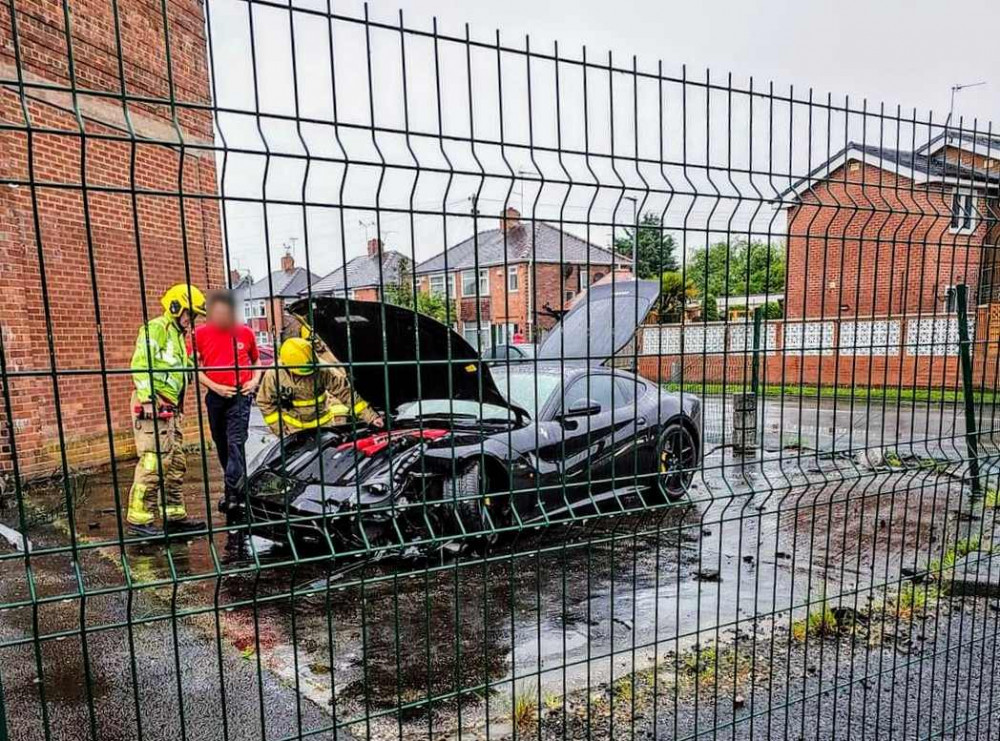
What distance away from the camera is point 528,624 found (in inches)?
161

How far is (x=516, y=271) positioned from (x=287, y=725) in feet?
7.32

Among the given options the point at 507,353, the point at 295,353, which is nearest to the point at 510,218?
the point at 507,353

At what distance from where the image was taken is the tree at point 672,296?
2459 mm

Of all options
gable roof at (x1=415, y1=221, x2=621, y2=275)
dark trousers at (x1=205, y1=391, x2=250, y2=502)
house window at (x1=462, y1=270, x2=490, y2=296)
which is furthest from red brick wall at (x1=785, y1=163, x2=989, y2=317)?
dark trousers at (x1=205, y1=391, x2=250, y2=502)

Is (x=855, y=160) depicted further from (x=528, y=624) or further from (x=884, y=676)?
(x=528, y=624)

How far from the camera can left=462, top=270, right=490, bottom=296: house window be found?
2.10 m

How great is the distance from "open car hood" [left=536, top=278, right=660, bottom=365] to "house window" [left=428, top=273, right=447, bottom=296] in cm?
40

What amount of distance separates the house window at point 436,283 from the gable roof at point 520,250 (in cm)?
3

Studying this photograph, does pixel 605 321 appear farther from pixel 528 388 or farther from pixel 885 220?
pixel 528 388

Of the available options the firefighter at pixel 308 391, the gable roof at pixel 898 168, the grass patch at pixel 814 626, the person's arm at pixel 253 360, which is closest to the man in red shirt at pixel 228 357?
the person's arm at pixel 253 360

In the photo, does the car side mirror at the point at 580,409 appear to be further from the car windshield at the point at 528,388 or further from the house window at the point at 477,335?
the house window at the point at 477,335

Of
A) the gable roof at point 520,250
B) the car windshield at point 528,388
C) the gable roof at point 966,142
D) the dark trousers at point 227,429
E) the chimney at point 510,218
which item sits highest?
the gable roof at point 966,142

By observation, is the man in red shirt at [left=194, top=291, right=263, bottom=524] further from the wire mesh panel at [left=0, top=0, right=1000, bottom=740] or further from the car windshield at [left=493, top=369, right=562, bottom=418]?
the car windshield at [left=493, top=369, right=562, bottom=418]

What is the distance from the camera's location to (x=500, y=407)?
3.18 meters
